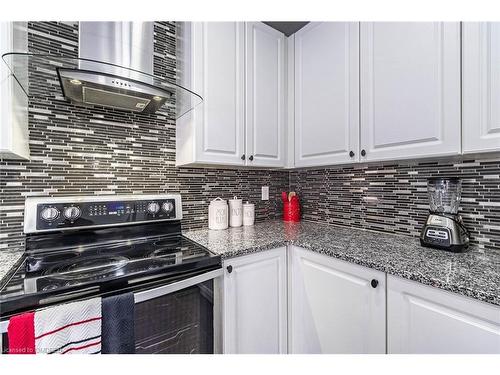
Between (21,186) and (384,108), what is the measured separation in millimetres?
1855

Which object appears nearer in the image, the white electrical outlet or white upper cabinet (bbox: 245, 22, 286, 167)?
white upper cabinet (bbox: 245, 22, 286, 167)

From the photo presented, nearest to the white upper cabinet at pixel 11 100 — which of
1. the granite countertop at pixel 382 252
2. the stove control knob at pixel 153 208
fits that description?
the stove control knob at pixel 153 208

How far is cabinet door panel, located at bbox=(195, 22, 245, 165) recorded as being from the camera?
4.57ft

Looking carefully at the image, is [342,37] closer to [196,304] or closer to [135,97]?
[135,97]

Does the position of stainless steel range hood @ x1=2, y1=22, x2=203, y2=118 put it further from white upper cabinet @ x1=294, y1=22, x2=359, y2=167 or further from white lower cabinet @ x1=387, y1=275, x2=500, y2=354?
white lower cabinet @ x1=387, y1=275, x2=500, y2=354

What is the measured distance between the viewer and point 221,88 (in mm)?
1459

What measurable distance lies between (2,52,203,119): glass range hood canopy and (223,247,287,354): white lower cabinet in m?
0.87

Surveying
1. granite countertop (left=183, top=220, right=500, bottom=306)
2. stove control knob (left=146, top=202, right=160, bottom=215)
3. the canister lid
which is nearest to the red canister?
granite countertop (left=183, top=220, right=500, bottom=306)

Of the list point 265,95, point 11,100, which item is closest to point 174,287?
point 11,100

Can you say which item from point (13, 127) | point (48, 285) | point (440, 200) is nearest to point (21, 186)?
point (13, 127)

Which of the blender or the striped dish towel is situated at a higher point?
the blender

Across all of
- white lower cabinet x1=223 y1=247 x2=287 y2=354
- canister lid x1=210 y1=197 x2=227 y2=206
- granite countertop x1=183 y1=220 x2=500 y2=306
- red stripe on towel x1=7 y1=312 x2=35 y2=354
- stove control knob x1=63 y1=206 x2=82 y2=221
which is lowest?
white lower cabinet x1=223 y1=247 x2=287 y2=354

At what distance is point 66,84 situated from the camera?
102 cm

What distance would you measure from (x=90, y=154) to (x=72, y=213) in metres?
0.33
